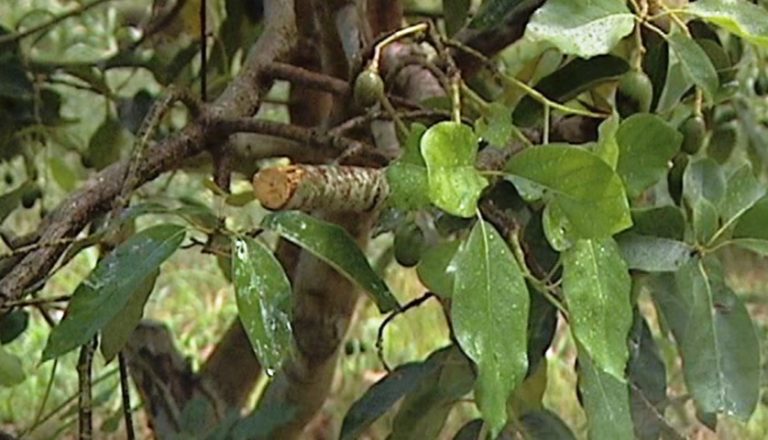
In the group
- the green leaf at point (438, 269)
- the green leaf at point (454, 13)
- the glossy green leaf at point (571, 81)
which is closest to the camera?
the green leaf at point (438, 269)

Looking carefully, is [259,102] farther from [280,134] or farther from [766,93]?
[766,93]

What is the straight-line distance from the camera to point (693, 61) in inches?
23.2

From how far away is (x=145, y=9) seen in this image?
1.41 meters

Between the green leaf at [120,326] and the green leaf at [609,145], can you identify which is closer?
the green leaf at [609,145]

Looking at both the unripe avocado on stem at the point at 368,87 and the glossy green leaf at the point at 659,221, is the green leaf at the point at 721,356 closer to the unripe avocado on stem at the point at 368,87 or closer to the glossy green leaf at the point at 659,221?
the glossy green leaf at the point at 659,221

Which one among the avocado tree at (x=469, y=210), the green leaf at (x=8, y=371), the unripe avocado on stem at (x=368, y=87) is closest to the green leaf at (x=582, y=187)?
the avocado tree at (x=469, y=210)

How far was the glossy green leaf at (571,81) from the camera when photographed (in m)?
0.70

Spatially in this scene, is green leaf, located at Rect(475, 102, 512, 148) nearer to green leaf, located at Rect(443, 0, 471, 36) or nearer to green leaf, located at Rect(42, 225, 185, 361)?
green leaf, located at Rect(42, 225, 185, 361)

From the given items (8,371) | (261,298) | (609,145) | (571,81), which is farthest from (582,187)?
(8,371)

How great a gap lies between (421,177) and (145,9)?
38.8 inches

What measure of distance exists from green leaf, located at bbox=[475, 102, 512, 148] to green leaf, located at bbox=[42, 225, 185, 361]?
13 cm

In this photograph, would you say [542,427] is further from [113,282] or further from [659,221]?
[113,282]

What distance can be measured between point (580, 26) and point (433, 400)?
0.92 feet

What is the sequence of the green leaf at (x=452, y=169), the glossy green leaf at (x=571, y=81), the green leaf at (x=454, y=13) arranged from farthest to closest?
the green leaf at (x=454, y=13)
the glossy green leaf at (x=571, y=81)
the green leaf at (x=452, y=169)
